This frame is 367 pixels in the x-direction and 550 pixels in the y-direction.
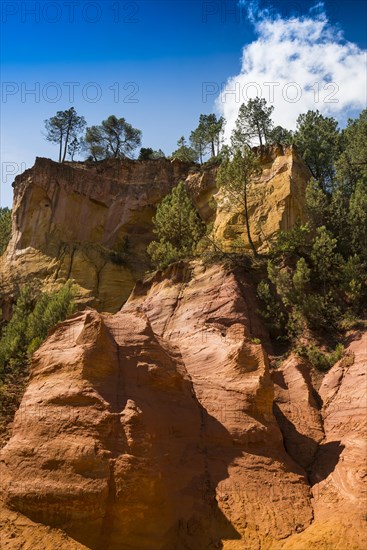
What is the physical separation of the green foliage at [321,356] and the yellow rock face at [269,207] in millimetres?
10597

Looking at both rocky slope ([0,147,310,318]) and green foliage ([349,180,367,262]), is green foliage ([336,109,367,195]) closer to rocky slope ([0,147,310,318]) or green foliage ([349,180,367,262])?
rocky slope ([0,147,310,318])

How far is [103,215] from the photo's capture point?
4350 cm

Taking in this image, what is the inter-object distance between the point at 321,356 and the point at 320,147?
25807mm

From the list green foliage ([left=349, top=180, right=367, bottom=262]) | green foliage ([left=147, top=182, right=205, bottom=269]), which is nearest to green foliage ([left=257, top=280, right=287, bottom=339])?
green foliage ([left=349, top=180, right=367, bottom=262])

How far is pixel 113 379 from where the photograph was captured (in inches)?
579

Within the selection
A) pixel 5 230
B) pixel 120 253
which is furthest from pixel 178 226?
pixel 5 230

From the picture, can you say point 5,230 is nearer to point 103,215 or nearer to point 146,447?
point 103,215

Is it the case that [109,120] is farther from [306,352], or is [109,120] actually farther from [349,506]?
[349,506]

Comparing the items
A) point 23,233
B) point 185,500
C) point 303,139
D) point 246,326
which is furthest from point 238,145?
point 185,500

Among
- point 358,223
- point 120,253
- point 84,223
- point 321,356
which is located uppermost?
point 84,223

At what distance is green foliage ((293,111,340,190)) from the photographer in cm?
4019

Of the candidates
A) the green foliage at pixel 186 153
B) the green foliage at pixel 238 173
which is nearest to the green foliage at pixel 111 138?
the green foliage at pixel 186 153

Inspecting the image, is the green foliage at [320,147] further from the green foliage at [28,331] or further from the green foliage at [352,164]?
the green foliage at [28,331]

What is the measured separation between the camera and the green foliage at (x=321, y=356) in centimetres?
1980
